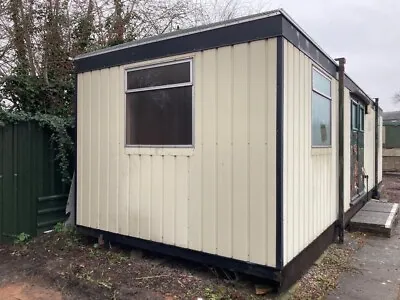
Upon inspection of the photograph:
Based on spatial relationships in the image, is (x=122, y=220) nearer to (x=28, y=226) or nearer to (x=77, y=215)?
(x=77, y=215)

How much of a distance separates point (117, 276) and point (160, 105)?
1960 mm

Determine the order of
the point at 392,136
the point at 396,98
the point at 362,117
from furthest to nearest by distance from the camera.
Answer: the point at 396,98 < the point at 392,136 < the point at 362,117

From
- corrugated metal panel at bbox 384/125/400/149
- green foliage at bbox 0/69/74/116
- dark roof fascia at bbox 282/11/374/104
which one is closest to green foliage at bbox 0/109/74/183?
green foliage at bbox 0/69/74/116

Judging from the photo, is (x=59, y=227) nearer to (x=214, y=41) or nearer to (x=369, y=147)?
(x=214, y=41)

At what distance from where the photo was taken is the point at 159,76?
4.02m

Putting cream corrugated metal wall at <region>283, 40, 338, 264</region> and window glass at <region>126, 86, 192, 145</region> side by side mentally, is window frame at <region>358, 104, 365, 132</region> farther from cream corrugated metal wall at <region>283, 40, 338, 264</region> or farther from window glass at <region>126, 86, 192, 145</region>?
window glass at <region>126, 86, 192, 145</region>

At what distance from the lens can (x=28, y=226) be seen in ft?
16.7

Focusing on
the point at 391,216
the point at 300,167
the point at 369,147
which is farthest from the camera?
the point at 369,147

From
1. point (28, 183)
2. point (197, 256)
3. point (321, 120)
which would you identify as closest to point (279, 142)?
point (197, 256)

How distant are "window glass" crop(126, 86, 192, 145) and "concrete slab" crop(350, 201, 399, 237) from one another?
3826 mm

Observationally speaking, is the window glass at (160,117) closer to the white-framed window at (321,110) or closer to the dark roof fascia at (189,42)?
the dark roof fascia at (189,42)

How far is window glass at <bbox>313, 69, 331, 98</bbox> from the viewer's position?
13.9ft

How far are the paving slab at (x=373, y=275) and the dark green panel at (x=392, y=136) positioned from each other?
1372 cm

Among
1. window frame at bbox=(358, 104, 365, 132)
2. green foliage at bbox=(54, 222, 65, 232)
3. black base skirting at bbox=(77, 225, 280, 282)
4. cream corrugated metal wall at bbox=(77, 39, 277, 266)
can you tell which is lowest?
green foliage at bbox=(54, 222, 65, 232)
